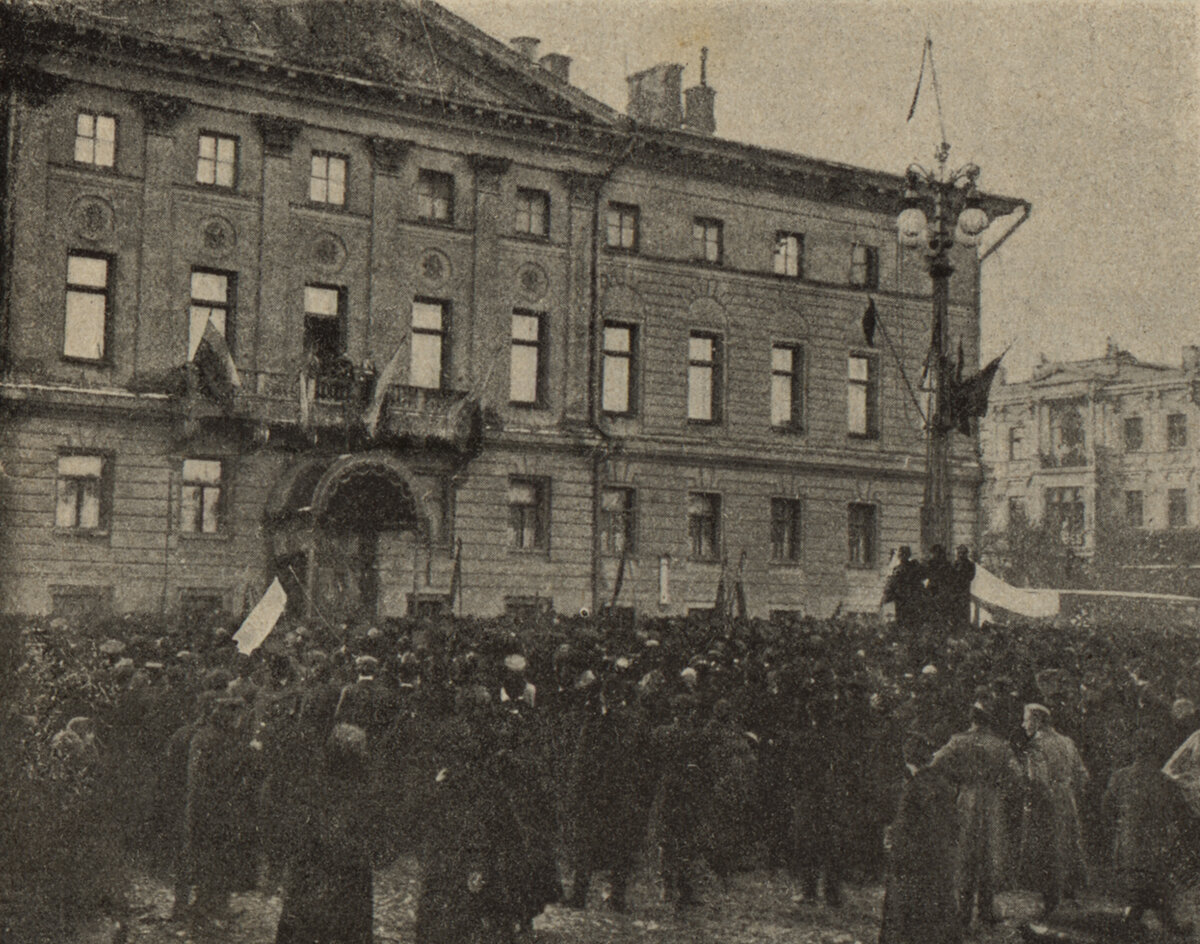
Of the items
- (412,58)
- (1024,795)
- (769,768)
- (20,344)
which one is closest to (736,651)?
(769,768)

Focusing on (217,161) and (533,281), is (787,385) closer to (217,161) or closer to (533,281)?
(533,281)

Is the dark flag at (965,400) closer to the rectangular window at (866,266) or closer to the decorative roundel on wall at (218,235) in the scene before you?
the decorative roundel on wall at (218,235)

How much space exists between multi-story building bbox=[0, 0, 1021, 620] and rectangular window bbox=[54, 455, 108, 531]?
0.18 ft

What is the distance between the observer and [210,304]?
27.7 m

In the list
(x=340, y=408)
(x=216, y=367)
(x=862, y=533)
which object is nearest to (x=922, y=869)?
(x=216, y=367)

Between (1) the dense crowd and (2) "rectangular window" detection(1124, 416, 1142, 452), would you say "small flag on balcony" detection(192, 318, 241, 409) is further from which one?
(2) "rectangular window" detection(1124, 416, 1142, 452)

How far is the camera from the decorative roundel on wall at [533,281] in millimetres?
31312

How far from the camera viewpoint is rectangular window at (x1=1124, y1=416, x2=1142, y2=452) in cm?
3756

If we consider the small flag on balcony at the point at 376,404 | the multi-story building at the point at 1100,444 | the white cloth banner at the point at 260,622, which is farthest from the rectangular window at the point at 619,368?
the white cloth banner at the point at 260,622

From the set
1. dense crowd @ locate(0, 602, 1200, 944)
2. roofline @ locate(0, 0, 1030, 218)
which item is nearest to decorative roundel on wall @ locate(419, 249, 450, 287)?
roofline @ locate(0, 0, 1030, 218)

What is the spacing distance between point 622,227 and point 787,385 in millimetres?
6218

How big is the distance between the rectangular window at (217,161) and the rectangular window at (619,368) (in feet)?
31.1

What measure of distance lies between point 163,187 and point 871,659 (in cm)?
1751

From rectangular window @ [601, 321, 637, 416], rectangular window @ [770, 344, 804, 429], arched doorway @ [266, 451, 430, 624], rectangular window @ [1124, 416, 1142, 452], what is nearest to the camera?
arched doorway @ [266, 451, 430, 624]
